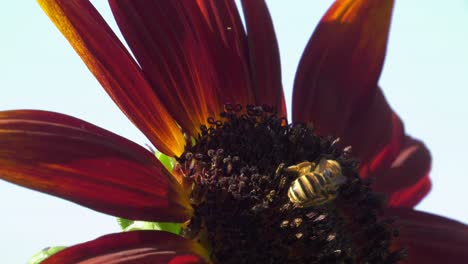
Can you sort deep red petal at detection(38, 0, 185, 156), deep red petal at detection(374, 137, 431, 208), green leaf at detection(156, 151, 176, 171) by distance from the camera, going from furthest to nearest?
1. deep red petal at detection(374, 137, 431, 208)
2. green leaf at detection(156, 151, 176, 171)
3. deep red petal at detection(38, 0, 185, 156)

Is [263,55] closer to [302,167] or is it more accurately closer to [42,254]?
[302,167]

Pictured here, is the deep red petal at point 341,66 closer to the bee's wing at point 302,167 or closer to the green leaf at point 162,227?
the bee's wing at point 302,167

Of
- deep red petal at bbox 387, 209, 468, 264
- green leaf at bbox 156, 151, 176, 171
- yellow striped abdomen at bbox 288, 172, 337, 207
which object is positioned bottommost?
deep red petal at bbox 387, 209, 468, 264

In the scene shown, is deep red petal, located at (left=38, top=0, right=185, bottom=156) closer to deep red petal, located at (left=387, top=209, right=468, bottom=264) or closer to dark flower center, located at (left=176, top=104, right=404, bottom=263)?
dark flower center, located at (left=176, top=104, right=404, bottom=263)

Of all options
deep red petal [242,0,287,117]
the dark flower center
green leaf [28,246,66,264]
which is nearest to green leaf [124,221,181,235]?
the dark flower center

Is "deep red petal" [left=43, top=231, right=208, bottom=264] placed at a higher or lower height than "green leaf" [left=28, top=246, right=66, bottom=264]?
lower

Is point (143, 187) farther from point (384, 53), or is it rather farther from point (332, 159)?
point (384, 53)

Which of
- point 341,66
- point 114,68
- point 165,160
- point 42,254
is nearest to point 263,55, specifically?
point 341,66
